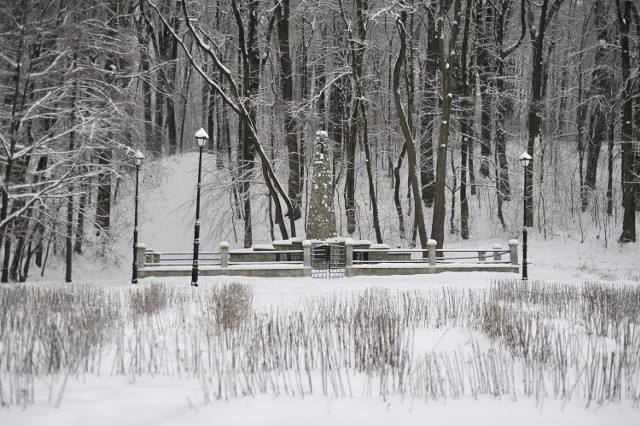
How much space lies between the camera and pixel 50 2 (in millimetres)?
15742

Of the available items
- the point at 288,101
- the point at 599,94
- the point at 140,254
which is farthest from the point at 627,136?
the point at 140,254

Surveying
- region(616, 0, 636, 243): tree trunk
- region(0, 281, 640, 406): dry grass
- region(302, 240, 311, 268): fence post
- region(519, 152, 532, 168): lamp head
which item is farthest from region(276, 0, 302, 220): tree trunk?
region(0, 281, 640, 406): dry grass

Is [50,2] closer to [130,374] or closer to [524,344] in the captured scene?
[130,374]

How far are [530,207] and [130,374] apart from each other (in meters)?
25.5

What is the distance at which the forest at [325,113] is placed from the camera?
16828 mm

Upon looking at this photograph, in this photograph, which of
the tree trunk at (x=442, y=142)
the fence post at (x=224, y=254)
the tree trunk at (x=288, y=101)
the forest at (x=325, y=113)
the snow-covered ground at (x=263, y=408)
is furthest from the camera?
the tree trunk at (x=288, y=101)

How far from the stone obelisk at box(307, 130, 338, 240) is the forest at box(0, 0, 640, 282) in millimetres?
3467

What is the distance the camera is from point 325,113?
29484 mm

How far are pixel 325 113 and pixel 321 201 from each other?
10.6 meters

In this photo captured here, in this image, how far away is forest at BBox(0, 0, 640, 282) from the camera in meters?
16.8

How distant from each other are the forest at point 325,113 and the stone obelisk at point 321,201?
3467 millimetres

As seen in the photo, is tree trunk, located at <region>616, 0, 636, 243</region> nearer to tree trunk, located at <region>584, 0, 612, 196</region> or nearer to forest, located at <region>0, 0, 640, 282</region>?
forest, located at <region>0, 0, 640, 282</region>

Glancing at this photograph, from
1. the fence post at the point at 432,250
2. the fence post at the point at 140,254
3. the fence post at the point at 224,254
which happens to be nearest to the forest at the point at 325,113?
the fence post at the point at 432,250

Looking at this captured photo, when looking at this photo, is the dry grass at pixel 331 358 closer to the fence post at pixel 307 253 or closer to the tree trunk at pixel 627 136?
the fence post at pixel 307 253
